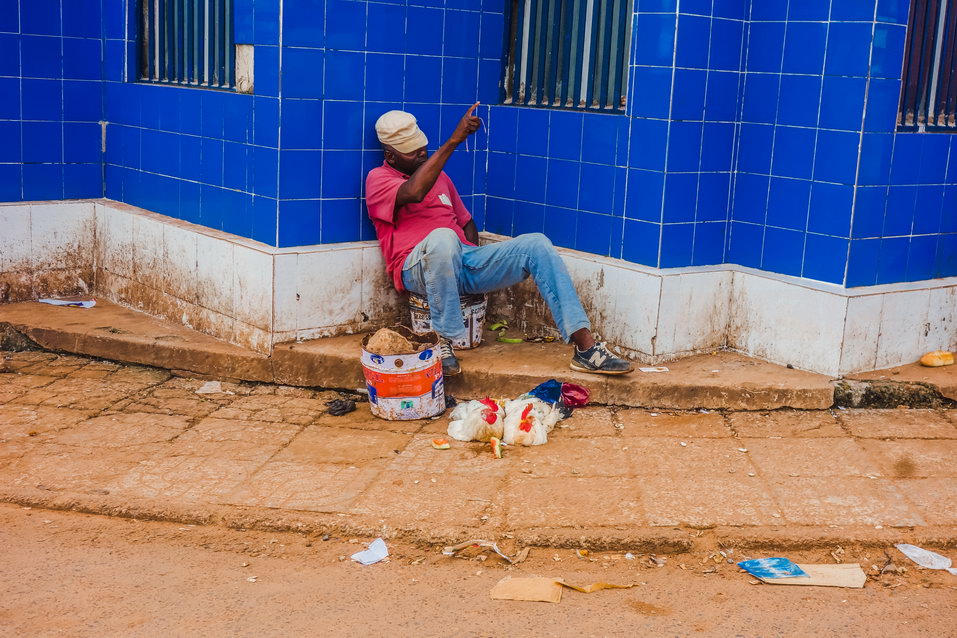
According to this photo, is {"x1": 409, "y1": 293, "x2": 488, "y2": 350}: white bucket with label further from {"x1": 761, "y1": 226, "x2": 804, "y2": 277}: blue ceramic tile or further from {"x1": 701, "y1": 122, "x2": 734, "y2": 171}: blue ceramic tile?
{"x1": 761, "y1": 226, "x2": 804, "y2": 277}: blue ceramic tile

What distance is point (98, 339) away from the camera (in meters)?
6.43

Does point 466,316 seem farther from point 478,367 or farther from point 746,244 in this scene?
point 746,244

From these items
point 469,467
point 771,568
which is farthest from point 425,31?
point 771,568

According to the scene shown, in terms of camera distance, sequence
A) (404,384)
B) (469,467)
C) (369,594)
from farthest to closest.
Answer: (404,384) → (469,467) → (369,594)

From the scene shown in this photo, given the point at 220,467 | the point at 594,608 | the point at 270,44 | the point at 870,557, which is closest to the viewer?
the point at 594,608

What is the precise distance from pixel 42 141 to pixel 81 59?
638mm

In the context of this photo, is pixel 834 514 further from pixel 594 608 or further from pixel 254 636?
pixel 254 636

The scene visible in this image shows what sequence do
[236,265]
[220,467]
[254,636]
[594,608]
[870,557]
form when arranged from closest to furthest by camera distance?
[254,636] < [594,608] < [870,557] < [220,467] < [236,265]

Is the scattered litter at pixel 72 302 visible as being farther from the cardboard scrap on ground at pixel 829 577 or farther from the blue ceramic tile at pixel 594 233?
the cardboard scrap on ground at pixel 829 577

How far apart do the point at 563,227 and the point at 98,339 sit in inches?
115

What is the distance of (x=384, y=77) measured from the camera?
6.11 metres

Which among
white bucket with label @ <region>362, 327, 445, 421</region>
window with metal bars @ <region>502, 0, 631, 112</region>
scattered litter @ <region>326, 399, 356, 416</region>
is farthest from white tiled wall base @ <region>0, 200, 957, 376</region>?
window with metal bars @ <region>502, 0, 631, 112</region>

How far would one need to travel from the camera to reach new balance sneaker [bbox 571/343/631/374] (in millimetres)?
5629

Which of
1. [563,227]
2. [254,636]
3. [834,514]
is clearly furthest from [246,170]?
[834,514]
